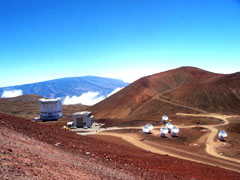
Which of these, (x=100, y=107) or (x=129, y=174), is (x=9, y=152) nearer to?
(x=129, y=174)

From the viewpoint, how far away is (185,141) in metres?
32.6

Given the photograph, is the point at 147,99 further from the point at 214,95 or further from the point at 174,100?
the point at 214,95

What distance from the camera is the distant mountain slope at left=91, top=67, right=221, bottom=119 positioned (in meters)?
69.3

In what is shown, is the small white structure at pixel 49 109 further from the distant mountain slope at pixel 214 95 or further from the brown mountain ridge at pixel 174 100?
→ the distant mountain slope at pixel 214 95

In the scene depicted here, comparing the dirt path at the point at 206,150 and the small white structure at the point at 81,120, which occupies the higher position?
the small white structure at the point at 81,120

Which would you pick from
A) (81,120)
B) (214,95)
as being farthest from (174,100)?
(81,120)

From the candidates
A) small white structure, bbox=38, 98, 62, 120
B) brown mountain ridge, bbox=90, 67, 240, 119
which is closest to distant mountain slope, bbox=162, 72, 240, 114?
brown mountain ridge, bbox=90, 67, 240, 119

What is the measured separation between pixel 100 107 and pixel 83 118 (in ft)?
137

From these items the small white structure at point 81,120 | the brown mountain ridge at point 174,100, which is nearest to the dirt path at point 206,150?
the small white structure at point 81,120

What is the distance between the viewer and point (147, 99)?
86.4 m

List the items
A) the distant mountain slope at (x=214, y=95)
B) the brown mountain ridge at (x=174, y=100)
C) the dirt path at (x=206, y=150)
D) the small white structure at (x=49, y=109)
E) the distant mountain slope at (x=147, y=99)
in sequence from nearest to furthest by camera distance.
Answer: the dirt path at (x=206, y=150) → the small white structure at (x=49, y=109) → the distant mountain slope at (x=214, y=95) → the brown mountain ridge at (x=174, y=100) → the distant mountain slope at (x=147, y=99)

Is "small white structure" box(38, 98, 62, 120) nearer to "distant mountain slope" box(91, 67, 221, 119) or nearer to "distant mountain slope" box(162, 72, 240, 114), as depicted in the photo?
"distant mountain slope" box(91, 67, 221, 119)

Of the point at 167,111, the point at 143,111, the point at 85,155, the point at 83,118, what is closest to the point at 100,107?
the point at 143,111

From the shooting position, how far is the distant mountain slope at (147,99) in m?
69.3
